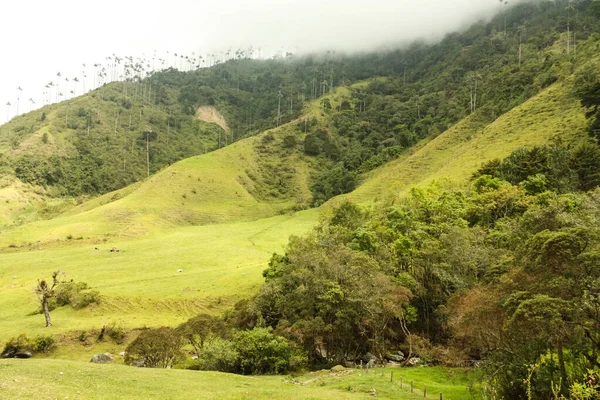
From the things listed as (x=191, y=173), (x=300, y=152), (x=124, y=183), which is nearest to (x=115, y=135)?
(x=124, y=183)

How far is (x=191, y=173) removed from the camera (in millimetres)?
140375

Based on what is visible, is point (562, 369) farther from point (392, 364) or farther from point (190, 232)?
point (190, 232)

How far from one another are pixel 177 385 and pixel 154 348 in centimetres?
1566

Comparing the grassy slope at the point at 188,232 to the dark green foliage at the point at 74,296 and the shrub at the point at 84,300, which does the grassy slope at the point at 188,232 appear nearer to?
the shrub at the point at 84,300

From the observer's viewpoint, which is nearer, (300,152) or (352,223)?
(352,223)

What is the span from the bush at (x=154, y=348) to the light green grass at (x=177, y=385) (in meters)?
9.21

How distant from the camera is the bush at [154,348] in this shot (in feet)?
122

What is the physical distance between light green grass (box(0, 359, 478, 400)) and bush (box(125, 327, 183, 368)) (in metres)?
9.21

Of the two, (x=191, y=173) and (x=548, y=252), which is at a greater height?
(x=191, y=173)

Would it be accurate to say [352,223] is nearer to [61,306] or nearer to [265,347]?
[265,347]

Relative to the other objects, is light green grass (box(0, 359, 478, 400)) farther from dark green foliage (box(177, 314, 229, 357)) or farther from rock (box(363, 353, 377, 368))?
dark green foliage (box(177, 314, 229, 357))

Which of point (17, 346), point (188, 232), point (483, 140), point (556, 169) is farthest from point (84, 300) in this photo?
point (483, 140)

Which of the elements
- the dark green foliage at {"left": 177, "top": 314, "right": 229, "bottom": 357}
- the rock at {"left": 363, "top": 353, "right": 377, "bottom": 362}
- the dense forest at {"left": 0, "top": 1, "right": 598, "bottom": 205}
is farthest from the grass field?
the dense forest at {"left": 0, "top": 1, "right": 598, "bottom": 205}

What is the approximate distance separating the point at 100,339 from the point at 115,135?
163 meters
